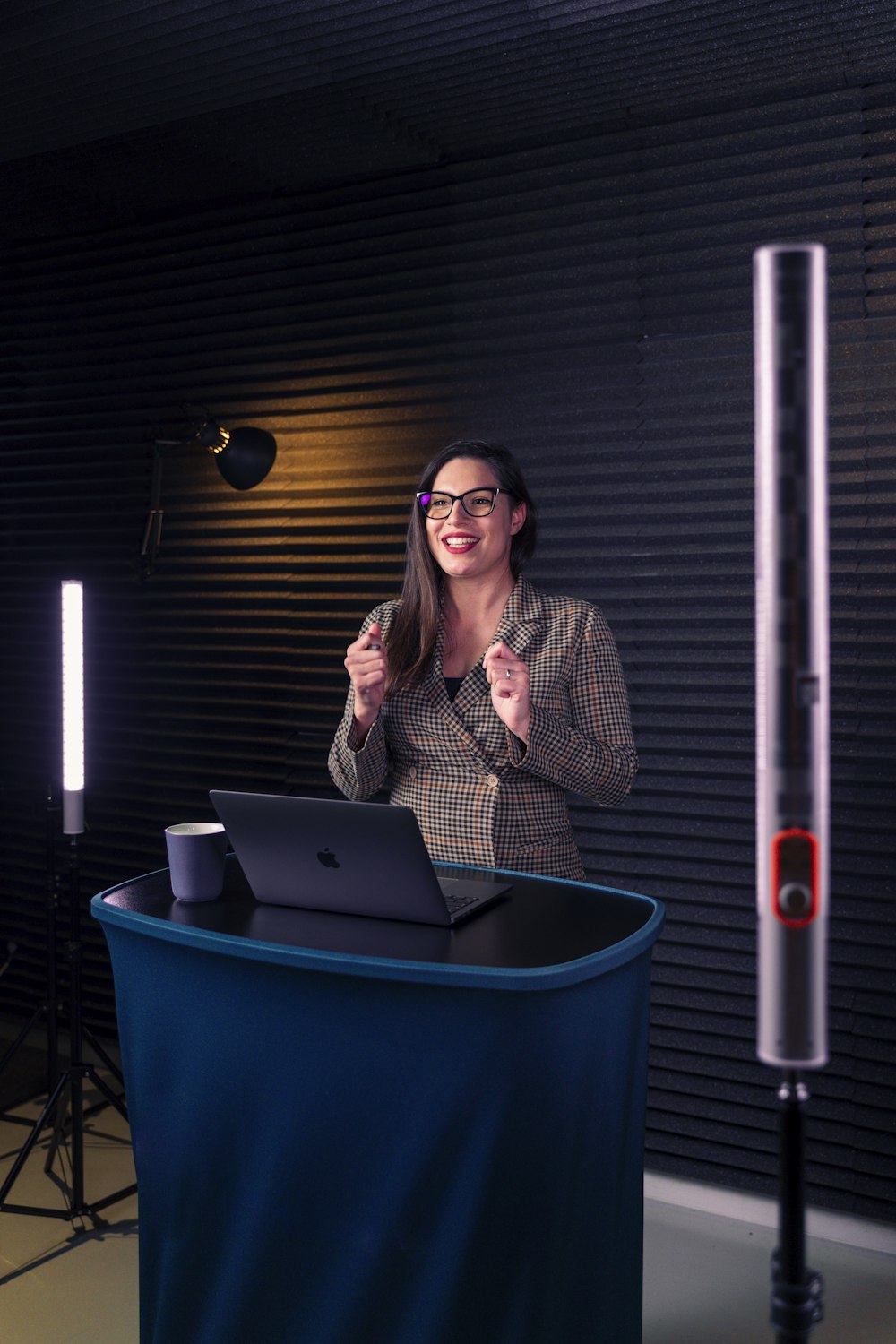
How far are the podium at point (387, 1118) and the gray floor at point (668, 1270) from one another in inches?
27.4

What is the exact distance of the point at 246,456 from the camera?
3.62m

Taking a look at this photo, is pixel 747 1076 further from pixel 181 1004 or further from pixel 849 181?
pixel 849 181

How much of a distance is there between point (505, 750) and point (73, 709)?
4.24 feet

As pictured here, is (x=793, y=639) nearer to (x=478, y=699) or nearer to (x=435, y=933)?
(x=435, y=933)

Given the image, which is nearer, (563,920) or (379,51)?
(563,920)

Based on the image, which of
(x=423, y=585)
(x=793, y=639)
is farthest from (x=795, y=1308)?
(x=423, y=585)

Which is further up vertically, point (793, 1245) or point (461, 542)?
point (461, 542)

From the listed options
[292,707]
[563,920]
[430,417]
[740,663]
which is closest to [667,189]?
[430,417]

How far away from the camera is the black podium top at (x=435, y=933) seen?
1.55m

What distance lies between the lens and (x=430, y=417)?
3.51 m

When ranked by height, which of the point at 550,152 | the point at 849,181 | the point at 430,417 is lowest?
the point at 430,417

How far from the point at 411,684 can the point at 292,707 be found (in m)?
1.42

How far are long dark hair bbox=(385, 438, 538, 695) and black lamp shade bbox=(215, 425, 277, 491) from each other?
1276 millimetres

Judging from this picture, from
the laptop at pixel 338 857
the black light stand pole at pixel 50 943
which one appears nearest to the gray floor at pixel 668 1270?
the black light stand pole at pixel 50 943
